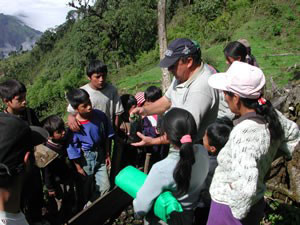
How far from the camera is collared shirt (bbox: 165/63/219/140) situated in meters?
2.55

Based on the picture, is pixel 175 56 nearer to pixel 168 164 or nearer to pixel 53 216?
pixel 168 164

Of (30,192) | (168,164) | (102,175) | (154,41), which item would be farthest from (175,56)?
(154,41)

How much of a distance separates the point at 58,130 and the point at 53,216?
96 cm

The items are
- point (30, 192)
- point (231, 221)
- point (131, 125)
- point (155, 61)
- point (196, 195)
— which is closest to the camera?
point (231, 221)

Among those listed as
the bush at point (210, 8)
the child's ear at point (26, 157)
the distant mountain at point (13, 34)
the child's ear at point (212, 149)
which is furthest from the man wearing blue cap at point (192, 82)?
the distant mountain at point (13, 34)

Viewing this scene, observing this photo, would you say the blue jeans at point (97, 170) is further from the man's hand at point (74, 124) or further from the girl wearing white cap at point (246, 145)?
the girl wearing white cap at point (246, 145)

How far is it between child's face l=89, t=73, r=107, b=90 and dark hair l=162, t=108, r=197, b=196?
5.77 feet

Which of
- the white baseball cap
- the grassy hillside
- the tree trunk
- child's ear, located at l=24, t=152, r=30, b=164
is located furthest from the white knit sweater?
the grassy hillside

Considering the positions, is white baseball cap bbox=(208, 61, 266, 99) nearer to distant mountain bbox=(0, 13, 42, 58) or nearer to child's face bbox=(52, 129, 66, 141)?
child's face bbox=(52, 129, 66, 141)

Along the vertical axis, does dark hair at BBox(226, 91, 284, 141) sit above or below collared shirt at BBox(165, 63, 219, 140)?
above

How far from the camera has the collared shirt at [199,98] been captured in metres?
Result: 2.55

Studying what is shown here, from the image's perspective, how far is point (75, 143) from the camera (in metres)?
3.37

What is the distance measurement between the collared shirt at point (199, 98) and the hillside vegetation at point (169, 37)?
25.9 ft

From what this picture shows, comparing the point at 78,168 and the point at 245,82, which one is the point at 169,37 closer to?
the point at 78,168
